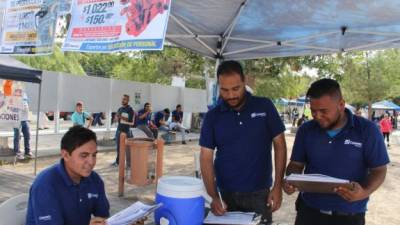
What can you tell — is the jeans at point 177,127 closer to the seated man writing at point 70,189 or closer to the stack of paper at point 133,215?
the seated man writing at point 70,189

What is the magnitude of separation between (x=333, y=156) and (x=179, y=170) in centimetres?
786

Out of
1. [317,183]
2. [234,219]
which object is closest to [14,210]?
[234,219]

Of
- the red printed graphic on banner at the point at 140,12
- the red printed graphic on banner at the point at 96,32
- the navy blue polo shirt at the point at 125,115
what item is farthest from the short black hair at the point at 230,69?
the navy blue polo shirt at the point at 125,115

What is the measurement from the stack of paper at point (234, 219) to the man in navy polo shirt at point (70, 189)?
22.0 inches

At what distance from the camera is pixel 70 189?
2320mm

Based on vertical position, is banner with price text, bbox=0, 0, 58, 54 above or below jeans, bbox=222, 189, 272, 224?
above

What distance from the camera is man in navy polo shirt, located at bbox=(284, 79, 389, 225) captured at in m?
2.44

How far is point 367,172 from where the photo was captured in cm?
249

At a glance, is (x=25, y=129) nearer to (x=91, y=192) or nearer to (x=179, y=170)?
(x=179, y=170)

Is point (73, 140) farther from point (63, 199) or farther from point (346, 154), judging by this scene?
point (346, 154)

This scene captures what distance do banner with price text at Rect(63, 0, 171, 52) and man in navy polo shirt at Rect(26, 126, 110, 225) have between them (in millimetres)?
1490

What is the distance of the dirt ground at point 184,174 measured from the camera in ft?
21.5

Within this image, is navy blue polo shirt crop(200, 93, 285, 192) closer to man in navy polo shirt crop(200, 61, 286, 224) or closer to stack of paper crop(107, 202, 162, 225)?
man in navy polo shirt crop(200, 61, 286, 224)

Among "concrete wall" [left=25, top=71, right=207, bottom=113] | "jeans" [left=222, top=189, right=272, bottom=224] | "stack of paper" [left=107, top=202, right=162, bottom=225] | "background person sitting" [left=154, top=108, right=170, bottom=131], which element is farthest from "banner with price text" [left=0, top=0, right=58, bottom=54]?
"background person sitting" [left=154, top=108, right=170, bottom=131]
